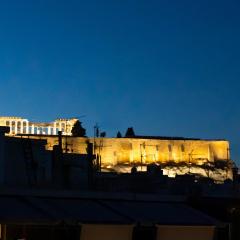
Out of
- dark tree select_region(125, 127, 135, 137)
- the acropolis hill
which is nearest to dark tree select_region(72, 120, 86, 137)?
the acropolis hill

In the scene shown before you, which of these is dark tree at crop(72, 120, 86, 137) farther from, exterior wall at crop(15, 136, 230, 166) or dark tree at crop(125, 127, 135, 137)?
dark tree at crop(125, 127, 135, 137)

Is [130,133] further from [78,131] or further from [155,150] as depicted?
[78,131]

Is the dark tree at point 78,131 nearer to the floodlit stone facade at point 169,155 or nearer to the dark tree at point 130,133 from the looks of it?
the floodlit stone facade at point 169,155

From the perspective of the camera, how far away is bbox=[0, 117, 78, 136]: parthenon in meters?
68.2

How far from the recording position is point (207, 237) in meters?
24.5

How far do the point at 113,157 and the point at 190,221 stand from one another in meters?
47.5

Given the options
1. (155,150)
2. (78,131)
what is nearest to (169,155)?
(155,150)

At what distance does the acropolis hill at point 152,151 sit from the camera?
68.4 m

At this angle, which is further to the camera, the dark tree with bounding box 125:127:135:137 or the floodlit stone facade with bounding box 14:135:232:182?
the dark tree with bounding box 125:127:135:137

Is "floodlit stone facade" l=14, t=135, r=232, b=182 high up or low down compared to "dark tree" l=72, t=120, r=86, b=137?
down

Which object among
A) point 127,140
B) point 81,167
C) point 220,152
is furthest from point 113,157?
point 81,167

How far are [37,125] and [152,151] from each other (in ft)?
35.3

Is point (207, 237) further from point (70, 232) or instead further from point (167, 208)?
point (70, 232)

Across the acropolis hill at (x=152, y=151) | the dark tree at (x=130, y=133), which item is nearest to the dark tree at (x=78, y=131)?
the acropolis hill at (x=152, y=151)
